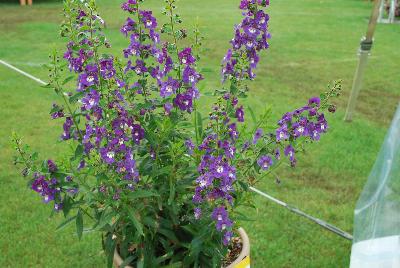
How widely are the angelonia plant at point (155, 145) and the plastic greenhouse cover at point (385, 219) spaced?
641 millimetres

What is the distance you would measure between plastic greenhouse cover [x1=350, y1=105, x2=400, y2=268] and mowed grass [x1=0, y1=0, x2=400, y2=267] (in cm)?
52

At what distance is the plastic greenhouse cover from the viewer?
2.32 metres

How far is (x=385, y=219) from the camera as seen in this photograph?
2338 millimetres

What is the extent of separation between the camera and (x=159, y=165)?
1.99 metres

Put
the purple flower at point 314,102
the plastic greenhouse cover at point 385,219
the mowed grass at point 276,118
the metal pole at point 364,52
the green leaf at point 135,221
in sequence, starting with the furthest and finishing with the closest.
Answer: the metal pole at point 364,52 < the mowed grass at point 276,118 < the plastic greenhouse cover at point 385,219 < the purple flower at point 314,102 < the green leaf at point 135,221

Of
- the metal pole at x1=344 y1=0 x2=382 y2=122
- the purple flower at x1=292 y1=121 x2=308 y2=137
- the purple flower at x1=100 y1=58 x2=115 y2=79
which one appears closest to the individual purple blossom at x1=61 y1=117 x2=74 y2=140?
the purple flower at x1=100 y1=58 x2=115 y2=79

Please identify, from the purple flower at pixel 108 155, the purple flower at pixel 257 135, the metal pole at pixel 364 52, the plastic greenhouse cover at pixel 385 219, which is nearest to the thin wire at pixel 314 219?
the plastic greenhouse cover at pixel 385 219

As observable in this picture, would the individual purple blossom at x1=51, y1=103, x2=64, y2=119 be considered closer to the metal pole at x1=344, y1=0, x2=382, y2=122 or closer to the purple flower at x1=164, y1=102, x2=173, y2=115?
the purple flower at x1=164, y1=102, x2=173, y2=115

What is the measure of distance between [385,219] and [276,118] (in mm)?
2691

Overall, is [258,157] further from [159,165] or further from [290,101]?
[290,101]

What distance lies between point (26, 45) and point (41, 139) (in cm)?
408

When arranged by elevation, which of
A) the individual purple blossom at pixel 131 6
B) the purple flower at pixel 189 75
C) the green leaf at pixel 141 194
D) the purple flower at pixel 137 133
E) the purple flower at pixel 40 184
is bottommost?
the green leaf at pixel 141 194

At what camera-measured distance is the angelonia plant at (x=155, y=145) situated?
1.77 m

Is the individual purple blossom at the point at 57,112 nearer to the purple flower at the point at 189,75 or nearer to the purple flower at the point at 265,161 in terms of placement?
the purple flower at the point at 189,75
